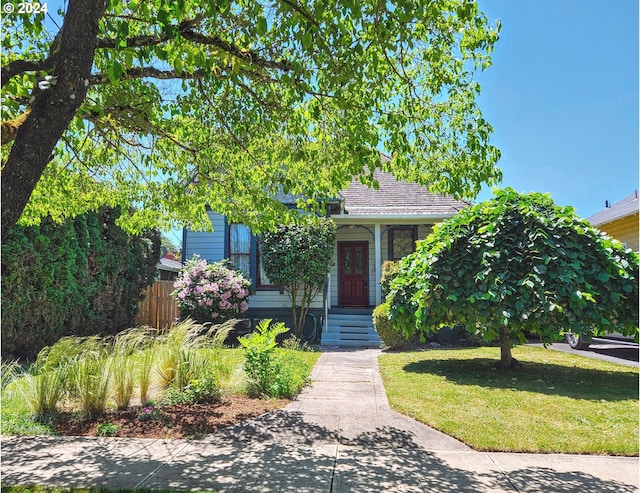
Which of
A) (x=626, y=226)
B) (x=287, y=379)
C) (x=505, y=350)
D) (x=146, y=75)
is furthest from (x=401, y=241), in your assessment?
(x=146, y=75)

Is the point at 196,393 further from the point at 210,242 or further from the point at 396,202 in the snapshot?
the point at 396,202

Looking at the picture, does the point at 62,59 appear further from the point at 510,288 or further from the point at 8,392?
the point at 510,288

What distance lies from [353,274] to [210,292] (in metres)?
5.63

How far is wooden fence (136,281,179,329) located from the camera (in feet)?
46.2

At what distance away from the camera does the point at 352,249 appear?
1546 cm

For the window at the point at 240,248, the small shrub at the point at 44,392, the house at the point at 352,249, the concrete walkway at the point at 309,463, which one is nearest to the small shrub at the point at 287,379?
the concrete walkway at the point at 309,463

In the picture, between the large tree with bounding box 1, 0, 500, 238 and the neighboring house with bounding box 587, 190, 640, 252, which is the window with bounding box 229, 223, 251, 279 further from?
the neighboring house with bounding box 587, 190, 640, 252

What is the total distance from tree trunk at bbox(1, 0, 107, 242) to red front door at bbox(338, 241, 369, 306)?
→ 12.8 metres

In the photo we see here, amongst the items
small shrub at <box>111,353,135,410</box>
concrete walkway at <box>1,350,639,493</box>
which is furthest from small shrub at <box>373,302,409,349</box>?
small shrub at <box>111,353,135,410</box>

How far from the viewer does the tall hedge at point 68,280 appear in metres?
8.42

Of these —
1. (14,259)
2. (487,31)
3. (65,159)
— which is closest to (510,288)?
(487,31)

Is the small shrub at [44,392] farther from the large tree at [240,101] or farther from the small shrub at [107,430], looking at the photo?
the large tree at [240,101]

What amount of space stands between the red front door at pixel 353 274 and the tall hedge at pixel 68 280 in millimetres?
6636

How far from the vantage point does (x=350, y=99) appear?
475cm
